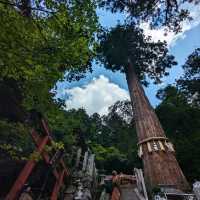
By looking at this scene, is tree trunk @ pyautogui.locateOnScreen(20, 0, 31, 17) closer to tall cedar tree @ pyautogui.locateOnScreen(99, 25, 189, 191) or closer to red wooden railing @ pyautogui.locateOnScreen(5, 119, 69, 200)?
red wooden railing @ pyautogui.locateOnScreen(5, 119, 69, 200)

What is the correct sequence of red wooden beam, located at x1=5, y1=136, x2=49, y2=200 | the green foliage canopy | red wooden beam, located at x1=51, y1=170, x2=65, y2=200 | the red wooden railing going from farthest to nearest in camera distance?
the green foliage canopy < red wooden beam, located at x1=51, y1=170, x2=65, y2=200 < the red wooden railing < red wooden beam, located at x1=5, y1=136, x2=49, y2=200

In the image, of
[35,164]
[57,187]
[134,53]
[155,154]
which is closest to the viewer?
[35,164]

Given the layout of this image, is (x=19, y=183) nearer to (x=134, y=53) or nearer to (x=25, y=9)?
(x=25, y=9)

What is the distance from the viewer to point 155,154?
14.6m

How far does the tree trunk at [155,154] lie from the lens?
13172mm

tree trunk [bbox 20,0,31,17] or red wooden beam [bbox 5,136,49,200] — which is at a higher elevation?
tree trunk [bbox 20,0,31,17]

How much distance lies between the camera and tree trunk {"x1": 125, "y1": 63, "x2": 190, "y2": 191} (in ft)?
43.2

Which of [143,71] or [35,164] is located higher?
[143,71]

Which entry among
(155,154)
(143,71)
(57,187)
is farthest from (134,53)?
(57,187)

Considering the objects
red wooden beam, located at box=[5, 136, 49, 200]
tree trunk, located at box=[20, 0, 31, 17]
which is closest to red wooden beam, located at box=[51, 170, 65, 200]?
red wooden beam, located at box=[5, 136, 49, 200]

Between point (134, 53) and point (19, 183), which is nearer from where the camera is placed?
point (19, 183)

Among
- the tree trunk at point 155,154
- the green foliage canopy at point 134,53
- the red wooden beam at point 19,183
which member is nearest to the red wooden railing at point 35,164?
the red wooden beam at point 19,183

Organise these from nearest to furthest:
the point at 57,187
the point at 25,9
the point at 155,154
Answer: the point at 25,9, the point at 57,187, the point at 155,154

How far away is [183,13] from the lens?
15.3 metres
